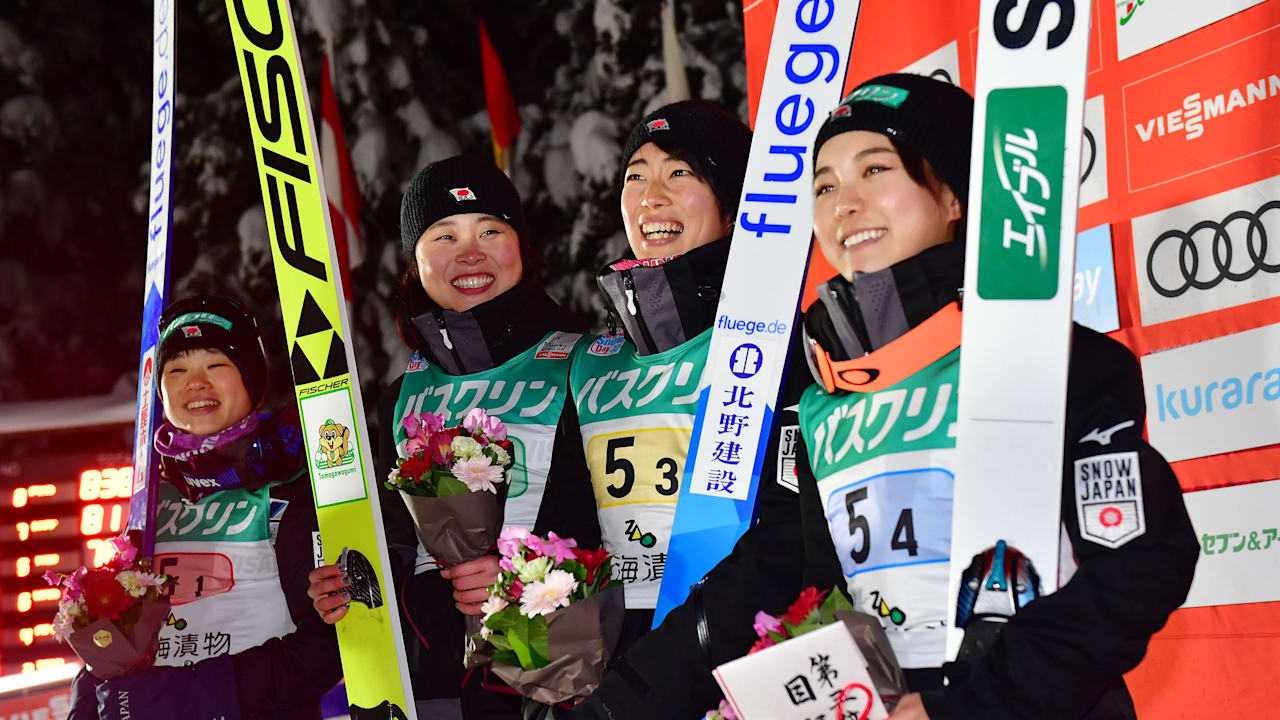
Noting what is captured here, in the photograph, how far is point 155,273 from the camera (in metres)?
3.38

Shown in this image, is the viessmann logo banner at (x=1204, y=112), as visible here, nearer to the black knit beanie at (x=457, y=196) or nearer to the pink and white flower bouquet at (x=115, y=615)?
the black knit beanie at (x=457, y=196)

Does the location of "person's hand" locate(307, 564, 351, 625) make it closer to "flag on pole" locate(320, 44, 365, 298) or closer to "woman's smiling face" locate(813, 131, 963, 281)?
"woman's smiling face" locate(813, 131, 963, 281)

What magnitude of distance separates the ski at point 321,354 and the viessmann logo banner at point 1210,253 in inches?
72.3

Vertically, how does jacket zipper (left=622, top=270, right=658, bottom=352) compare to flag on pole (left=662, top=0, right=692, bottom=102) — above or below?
below

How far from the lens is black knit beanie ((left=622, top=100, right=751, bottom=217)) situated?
2521 mm

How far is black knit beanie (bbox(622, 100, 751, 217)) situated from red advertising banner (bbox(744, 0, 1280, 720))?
0.95 metres

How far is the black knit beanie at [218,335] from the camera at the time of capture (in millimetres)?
3238

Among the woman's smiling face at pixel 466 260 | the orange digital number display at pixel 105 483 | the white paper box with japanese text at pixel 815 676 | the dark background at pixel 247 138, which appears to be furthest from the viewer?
the dark background at pixel 247 138

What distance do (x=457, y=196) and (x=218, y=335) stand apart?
823 millimetres

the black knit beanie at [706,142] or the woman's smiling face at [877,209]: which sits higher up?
the black knit beanie at [706,142]

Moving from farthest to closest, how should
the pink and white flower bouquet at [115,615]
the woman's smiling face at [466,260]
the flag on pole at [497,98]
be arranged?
the flag on pole at [497,98], the woman's smiling face at [466,260], the pink and white flower bouquet at [115,615]

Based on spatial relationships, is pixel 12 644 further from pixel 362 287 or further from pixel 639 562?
pixel 362 287

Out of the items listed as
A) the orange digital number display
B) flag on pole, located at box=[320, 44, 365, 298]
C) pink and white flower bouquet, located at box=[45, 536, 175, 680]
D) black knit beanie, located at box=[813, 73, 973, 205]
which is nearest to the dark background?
flag on pole, located at box=[320, 44, 365, 298]

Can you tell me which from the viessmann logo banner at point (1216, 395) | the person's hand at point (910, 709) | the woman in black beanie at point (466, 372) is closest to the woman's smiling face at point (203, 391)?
the woman in black beanie at point (466, 372)
